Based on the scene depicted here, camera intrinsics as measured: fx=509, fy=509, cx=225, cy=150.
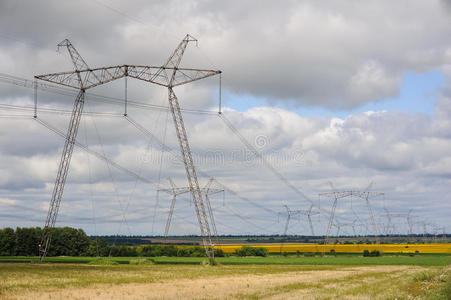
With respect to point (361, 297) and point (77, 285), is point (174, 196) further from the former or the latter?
point (361, 297)

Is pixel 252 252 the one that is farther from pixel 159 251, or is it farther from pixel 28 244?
pixel 28 244

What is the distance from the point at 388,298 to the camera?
3684 centimetres

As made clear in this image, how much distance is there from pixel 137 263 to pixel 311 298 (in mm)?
73642

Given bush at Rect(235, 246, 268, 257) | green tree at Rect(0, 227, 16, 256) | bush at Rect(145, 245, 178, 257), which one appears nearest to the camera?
green tree at Rect(0, 227, 16, 256)

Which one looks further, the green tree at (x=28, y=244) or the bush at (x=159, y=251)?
the bush at (x=159, y=251)

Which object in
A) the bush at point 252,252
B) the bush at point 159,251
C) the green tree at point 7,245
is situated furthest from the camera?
the bush at point 252,252

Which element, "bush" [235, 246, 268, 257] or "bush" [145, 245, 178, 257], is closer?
"bush" [145, 245, 178, 257]

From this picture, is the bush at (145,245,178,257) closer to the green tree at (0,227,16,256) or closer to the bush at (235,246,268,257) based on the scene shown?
the bush at (235,246,268,257)

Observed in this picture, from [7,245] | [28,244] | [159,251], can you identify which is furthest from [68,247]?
[159,251]

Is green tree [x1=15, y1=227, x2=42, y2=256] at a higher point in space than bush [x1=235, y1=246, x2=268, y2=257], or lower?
higher

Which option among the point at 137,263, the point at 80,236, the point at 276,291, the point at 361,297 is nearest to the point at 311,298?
the point at 361,297

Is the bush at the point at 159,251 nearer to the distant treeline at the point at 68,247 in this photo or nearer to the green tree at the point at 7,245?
the distant treeline at the point at 68,247

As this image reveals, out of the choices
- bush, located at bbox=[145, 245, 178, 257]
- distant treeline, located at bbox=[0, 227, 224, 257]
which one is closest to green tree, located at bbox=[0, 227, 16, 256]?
distant treeline, located at bbox=[0, 227, 224, 257]

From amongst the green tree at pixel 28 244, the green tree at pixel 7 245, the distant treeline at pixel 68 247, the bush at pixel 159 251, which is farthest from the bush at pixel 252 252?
the green tree at pixel 7 245
